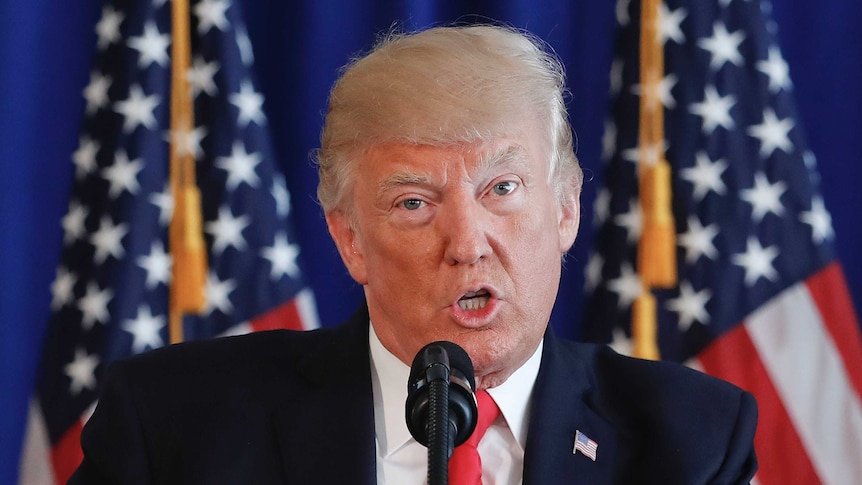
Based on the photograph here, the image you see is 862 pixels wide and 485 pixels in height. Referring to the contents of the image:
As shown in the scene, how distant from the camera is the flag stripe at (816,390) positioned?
2.95 meters

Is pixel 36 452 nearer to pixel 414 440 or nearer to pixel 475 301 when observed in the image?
pixel 414 440

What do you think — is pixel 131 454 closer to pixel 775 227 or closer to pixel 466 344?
pixel 466 344

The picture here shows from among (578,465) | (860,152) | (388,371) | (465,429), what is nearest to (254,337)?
(388,371)

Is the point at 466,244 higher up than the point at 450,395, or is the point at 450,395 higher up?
the point at 466,244

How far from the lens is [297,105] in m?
3.41

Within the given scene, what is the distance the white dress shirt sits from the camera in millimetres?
1979

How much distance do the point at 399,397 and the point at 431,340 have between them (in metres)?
0.21

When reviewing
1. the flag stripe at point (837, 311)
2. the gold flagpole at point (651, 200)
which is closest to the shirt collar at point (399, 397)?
the gold flagpole at point (651, 200)

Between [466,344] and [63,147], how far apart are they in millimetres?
1916

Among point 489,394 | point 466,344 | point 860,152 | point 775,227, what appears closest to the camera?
point 466,344

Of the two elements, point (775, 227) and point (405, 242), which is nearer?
point (405, 242)

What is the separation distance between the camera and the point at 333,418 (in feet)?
6.48

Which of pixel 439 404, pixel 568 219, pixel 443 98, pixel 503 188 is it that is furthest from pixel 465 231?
pixel 439 404

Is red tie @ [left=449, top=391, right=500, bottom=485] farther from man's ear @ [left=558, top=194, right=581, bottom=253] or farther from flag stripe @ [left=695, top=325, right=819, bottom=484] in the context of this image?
flag stripe @ [left=695, top=325, right=819, bottom=484]
